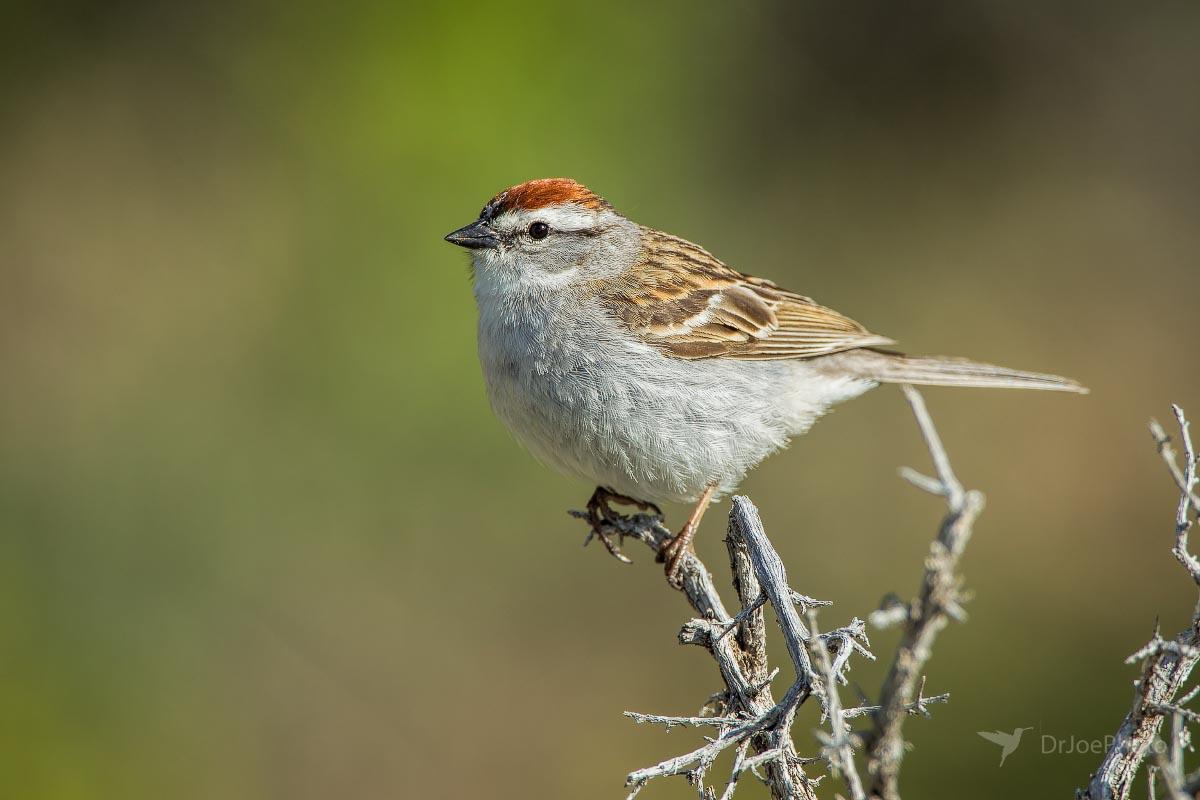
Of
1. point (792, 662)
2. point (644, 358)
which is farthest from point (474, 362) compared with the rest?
point (792, 662)

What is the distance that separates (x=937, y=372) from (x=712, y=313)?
91cm

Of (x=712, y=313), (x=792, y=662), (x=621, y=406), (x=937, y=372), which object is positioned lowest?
(x=792, y=662)

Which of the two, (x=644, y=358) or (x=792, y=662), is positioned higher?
(x=644, y=358)

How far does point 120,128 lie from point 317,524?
2954 millimetres

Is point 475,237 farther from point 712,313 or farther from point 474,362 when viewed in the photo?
point 474,362

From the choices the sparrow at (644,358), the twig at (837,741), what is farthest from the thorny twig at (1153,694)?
the sparrow at (644,358)

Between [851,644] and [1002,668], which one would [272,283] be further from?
[851,644]

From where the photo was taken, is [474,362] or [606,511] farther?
[474,362]

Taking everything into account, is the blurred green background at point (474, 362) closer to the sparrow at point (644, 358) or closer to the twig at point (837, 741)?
the sparrow at point (644, 358)

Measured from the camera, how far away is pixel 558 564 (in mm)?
5812

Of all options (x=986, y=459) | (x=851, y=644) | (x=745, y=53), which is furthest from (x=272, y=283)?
(x=851, y=644)

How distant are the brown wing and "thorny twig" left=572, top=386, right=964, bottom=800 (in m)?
1.09

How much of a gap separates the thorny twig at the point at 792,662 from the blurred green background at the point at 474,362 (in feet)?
8.79

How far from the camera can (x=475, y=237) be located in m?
3.94
